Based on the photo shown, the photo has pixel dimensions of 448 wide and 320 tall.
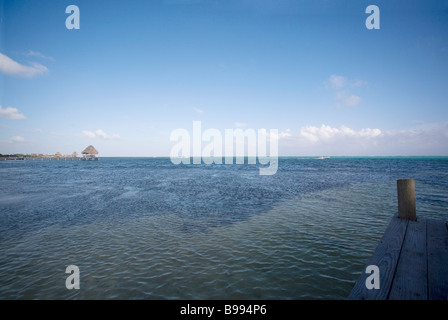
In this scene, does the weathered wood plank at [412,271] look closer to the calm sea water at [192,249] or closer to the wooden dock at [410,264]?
the wooden dock at [410,264]

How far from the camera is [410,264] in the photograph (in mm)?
4551

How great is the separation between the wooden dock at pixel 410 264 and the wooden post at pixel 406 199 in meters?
0.40

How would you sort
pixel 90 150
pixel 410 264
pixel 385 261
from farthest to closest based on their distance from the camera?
1. pixel 90 150
2. pixel 385 261
3. pixel 410 264

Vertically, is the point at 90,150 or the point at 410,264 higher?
the point at 90,150

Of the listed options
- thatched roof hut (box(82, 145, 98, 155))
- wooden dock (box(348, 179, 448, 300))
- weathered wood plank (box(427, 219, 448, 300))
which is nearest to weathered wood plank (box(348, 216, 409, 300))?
wooden dock (box(348, 179, 448, 300))

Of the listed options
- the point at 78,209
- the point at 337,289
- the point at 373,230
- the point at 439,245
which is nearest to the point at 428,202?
the point at 373,230

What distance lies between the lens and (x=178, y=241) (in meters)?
10.2

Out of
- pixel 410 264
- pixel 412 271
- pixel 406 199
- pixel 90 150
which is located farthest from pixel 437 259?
pixel 90 150

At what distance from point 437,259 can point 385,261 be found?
119 centimetres

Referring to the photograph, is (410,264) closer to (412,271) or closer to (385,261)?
(412,271)

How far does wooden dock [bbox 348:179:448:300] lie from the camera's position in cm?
362
